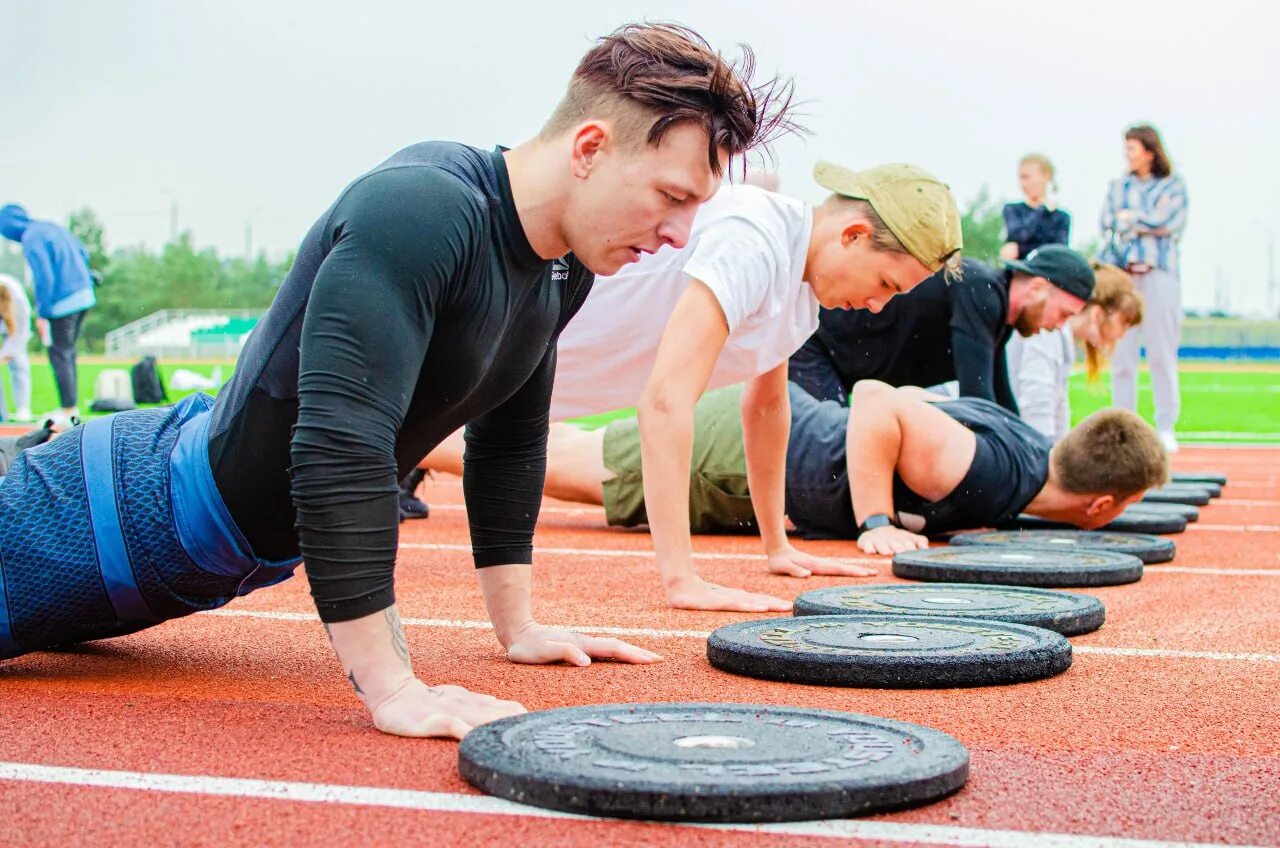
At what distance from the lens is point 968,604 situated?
3.83 metres

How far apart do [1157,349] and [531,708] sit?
32.6 feet

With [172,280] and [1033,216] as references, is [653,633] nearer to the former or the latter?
[1033,216]

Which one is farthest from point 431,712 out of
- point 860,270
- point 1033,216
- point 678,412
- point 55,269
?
point 55,269

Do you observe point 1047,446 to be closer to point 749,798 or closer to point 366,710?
point 366,710

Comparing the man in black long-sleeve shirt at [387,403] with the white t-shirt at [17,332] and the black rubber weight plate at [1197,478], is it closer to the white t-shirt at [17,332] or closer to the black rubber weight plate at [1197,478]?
the black rubber weight plate at [1197,478]

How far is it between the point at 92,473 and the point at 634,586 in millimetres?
2144

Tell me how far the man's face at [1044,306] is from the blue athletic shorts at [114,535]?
494 cm

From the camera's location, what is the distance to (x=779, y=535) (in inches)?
190

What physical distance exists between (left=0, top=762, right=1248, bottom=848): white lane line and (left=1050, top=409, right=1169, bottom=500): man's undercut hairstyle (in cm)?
373

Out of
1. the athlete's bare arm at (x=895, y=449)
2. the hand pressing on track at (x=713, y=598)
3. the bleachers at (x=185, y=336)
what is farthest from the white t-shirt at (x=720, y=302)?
the bleachers at (x=185, y=336)

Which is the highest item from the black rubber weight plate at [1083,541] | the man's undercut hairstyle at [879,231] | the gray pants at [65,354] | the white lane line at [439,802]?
the man's undercut hairstyle at [879,231]

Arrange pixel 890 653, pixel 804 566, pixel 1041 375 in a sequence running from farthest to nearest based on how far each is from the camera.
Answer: pixel 1041 375
pixel 804 566
pixel 890 653

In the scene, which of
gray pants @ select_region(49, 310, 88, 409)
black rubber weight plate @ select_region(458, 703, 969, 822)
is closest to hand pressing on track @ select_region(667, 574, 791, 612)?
black rubber weight plate @ select_region(458, 703, 969, 822)

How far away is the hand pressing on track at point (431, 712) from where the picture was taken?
231cm
